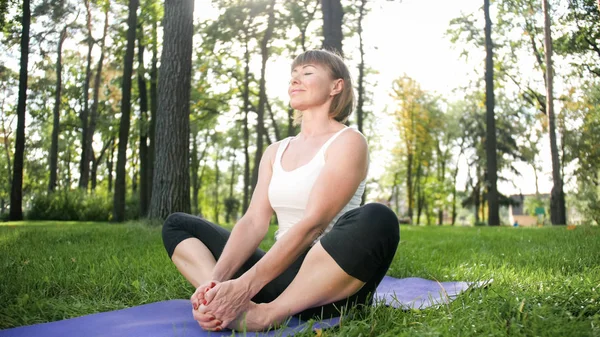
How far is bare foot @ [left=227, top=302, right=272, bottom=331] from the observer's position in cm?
224

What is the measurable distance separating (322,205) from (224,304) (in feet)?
2.03

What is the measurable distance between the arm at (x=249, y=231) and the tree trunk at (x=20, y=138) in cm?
780

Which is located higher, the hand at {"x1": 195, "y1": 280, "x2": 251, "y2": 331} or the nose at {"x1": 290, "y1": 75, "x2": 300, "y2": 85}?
the nose at {"x1": 290, "y1": 75, "x2": 300, "y2": 85}

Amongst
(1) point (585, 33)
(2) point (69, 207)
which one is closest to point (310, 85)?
(1) point (585, 33)

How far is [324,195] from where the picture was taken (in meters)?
2.34

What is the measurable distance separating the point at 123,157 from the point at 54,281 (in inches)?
408

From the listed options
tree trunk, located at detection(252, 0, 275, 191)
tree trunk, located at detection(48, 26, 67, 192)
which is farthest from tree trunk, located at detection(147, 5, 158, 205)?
tree trunk, located at detection(252, 0, 275, 191)

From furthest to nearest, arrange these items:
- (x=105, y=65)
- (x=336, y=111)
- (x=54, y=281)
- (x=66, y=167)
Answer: (x=66, y=167) → (x=105, y=65) → (x=54, y=281) → (x=336, y=111)

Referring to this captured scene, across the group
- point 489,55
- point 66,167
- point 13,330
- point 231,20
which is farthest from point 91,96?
point 13,330

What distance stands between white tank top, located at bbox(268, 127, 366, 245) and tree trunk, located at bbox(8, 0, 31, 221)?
8.06 metres

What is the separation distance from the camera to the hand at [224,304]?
2.17 m

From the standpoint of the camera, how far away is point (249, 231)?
8.87 feet

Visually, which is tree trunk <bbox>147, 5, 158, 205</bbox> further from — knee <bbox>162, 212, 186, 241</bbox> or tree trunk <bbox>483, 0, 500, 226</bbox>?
knee <bbox>162, 212, 186, 241</bbox>

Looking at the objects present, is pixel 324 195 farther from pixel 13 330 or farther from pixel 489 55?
pixel 489 55
